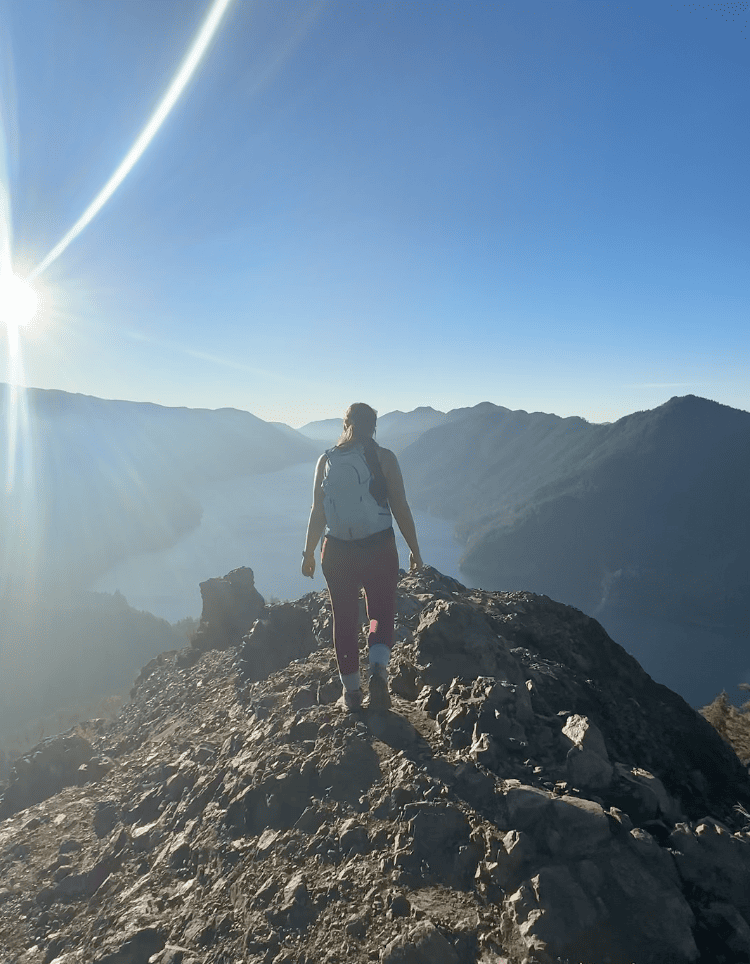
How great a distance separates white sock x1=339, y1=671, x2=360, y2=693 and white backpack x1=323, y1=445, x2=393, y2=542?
1.27 metres

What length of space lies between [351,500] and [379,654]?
1315mm

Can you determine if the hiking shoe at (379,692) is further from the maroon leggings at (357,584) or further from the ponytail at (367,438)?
the ponytail at (367,438)

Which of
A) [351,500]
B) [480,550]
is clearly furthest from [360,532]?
[480,550]

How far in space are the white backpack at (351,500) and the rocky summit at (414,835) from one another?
1649 mm

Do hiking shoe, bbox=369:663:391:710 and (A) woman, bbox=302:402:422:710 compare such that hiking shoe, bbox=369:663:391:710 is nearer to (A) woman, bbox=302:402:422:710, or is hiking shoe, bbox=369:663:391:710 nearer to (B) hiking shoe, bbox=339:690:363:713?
(A) woman, bbox=302:402:422:710

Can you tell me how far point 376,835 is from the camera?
11.1ft

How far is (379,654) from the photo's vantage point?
4.38 metres

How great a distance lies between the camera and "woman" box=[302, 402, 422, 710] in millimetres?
4211

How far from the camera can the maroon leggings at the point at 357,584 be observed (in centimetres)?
430

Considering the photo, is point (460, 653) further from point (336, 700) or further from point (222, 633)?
point (222, 633)

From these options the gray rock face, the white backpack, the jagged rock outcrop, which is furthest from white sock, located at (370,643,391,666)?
the jagged rock outcrop

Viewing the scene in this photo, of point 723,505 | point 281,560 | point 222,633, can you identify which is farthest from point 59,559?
point 723,505

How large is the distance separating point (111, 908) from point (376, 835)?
221cm

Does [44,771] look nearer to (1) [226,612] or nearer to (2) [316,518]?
(1) [226,612]
